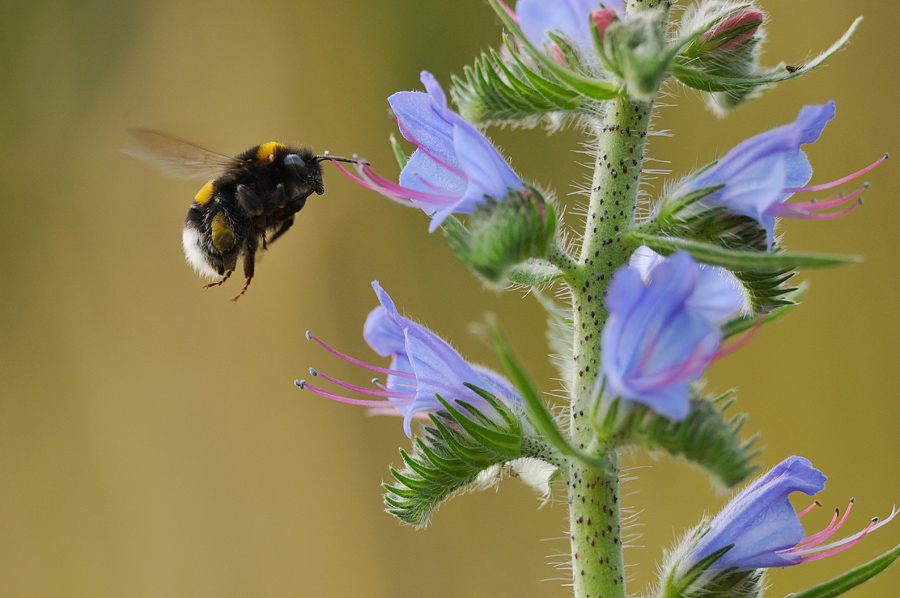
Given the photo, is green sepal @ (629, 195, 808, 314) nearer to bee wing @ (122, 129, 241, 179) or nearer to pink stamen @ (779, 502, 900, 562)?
pink stamen @ (779, 502, 900, 562)

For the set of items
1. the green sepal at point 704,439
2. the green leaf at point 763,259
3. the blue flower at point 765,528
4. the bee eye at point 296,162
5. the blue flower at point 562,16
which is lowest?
the blue flower at point 765,528

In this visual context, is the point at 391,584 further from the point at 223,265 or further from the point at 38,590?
the point at 223,265

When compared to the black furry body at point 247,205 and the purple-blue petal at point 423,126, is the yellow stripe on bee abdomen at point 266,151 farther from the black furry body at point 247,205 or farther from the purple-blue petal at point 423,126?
the purple-blue petal at point 423,126

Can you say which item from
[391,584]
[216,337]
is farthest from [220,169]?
[391,584]

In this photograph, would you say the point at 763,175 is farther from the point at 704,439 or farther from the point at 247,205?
the point at 247,205

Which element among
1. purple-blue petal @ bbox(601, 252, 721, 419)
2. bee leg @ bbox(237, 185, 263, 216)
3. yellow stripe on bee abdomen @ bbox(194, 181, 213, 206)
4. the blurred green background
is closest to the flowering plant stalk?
purple-blue petal @ bbox(601, 252, 721, 419)

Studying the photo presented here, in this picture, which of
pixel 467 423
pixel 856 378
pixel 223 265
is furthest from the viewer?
pixel 856 378

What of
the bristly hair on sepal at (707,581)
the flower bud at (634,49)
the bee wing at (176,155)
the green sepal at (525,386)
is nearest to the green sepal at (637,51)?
the flower bud at (634,49)
